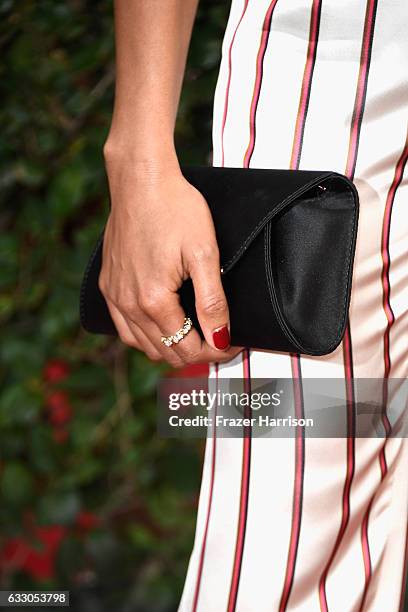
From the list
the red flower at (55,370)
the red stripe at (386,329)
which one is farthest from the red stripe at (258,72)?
the red flower at (55,370)

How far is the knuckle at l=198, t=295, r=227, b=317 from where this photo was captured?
541 mm

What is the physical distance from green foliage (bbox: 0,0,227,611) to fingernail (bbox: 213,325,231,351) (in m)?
0.56

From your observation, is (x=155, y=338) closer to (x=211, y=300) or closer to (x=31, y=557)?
(x=211, y=300)

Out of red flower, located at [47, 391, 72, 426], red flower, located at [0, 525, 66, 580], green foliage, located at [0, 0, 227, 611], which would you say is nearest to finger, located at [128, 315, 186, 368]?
green foliage, located at [0, 0, 227, 611]

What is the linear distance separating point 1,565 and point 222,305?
909 mm

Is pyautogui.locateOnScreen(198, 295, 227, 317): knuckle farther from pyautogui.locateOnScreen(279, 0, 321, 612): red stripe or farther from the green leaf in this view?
the green leaf

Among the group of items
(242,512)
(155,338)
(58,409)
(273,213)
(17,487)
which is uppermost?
(273,213)

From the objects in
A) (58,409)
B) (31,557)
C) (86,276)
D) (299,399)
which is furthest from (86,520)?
(299,399)

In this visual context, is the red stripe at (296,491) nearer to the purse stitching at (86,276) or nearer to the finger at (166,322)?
the finger at (166,322)

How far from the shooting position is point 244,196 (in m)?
0.53

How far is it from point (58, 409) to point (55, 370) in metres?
0.07

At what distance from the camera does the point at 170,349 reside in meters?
0.58

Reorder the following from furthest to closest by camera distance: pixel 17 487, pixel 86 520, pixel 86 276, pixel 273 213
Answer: pixel 86 520, pixel 17 487, pixel 86 276, pixel 273 213

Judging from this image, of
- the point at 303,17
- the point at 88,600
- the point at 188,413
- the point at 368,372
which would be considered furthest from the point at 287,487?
the point at 88,600
